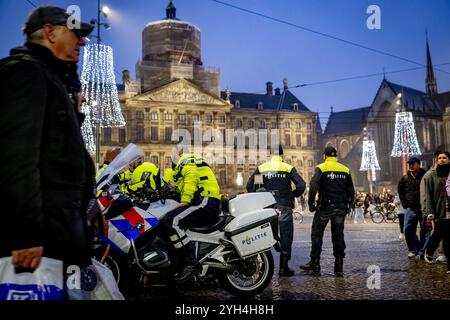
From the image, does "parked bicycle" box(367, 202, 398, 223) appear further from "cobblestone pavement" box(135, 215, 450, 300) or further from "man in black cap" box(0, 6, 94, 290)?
"man in black cap" box(0, 6, 94, 290)

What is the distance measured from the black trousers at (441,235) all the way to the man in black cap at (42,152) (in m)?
5.48

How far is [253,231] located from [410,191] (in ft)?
14.9

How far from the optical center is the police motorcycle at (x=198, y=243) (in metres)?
4.45

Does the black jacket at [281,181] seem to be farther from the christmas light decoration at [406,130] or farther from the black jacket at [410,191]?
the christmas light decoration at [406,130]

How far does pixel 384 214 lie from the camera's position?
22.4m

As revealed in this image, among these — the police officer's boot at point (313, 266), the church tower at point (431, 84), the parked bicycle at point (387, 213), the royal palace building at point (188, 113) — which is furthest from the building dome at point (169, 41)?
the police officer's boot at point (313, 266)

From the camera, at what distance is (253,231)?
467 cm

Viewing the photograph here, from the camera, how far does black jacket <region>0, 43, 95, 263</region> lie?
1.58 m

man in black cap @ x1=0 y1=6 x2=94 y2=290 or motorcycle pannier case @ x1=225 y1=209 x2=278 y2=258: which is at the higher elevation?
man in black cap @ x1=0 y1=6 x2=94 y2=290

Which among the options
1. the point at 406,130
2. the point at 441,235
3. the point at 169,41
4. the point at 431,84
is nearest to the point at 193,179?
the point at 441,235

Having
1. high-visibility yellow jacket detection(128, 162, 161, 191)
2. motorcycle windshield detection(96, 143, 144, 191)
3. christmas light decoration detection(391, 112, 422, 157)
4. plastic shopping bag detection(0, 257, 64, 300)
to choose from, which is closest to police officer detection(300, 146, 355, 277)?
high-visibility yellow jacket detection(128, 162, 161, 191)
